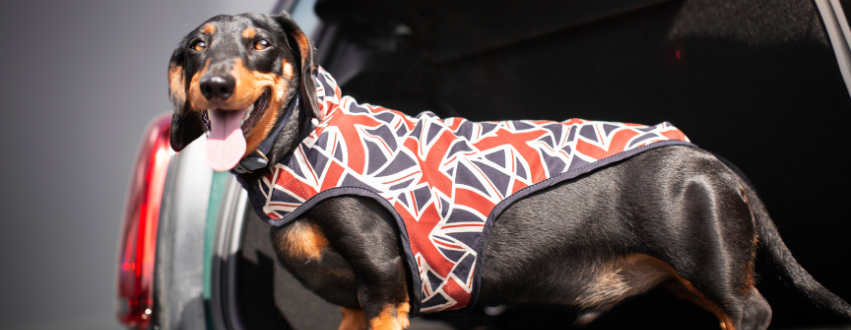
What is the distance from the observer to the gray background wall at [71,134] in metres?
3.43

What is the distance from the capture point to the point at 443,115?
3344 mm

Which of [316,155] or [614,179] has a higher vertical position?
[316,155]

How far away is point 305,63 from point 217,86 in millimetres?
298

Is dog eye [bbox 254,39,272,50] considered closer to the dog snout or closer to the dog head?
the dog head

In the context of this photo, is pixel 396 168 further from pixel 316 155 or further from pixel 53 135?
pixel 53 135

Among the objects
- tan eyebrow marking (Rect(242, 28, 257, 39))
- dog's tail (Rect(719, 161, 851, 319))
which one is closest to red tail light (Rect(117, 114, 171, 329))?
tan eyebrow marking (Rect(242, 28, 257, 39))

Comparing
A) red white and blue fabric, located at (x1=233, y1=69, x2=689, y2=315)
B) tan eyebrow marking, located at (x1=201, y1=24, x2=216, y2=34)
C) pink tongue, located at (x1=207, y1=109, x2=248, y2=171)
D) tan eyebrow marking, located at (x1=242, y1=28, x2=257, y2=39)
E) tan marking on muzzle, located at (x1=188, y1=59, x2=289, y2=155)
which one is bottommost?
red white and blue fabric, located at (x1=233, y1=69, x2=689, y2=315)

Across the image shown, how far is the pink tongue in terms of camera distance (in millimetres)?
1326

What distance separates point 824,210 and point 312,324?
2.13 m

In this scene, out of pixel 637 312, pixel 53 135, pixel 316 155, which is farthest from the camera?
pixel 53 135

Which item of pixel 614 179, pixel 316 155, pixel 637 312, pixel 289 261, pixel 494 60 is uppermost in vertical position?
pixel 494 60

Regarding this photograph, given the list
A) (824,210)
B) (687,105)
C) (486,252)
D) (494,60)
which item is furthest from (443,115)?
(824,210)

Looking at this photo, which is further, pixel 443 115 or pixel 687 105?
pixel 443 115

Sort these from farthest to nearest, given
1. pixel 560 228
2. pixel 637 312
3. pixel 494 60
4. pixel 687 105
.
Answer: pixel 494 60 < pixel 637 312 < pixel 687 105 < pixel 560 228
